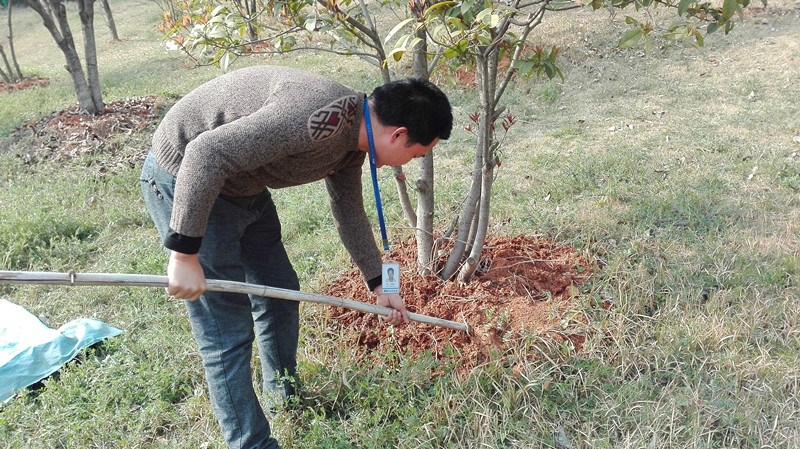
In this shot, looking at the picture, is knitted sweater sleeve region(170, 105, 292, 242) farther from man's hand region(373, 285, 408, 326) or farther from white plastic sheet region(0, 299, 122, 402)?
white plastic sheet region(0, 299, 122, 402)

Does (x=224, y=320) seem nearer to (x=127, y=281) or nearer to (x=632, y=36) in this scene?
(x=127, y=281)

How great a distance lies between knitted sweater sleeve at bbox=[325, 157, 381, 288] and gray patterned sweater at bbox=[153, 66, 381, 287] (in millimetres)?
112

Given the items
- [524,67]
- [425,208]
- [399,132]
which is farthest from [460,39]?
[425,208]

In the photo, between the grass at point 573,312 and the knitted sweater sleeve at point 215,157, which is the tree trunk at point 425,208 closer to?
the grass at point 573,312

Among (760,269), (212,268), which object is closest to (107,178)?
(212,268)

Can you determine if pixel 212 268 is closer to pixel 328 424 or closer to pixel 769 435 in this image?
pixel 328 424

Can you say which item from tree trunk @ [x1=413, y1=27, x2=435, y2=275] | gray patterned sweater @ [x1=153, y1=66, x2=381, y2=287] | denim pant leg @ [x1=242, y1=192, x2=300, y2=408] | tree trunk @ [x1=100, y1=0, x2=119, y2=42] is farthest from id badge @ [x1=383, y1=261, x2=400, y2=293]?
tree trunk @ [x1=100, y1=0, x2=119, y2=42]

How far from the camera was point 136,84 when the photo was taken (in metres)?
9.67

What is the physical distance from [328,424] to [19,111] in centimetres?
803

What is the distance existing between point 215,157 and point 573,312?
1784 millimetres

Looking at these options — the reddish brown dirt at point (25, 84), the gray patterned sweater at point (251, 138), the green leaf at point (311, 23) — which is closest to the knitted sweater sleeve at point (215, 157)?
the gray patterned sweater at point (251, 138)

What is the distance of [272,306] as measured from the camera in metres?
2.39

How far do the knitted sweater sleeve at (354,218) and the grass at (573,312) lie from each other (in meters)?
0.46

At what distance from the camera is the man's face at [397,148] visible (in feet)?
6.23
